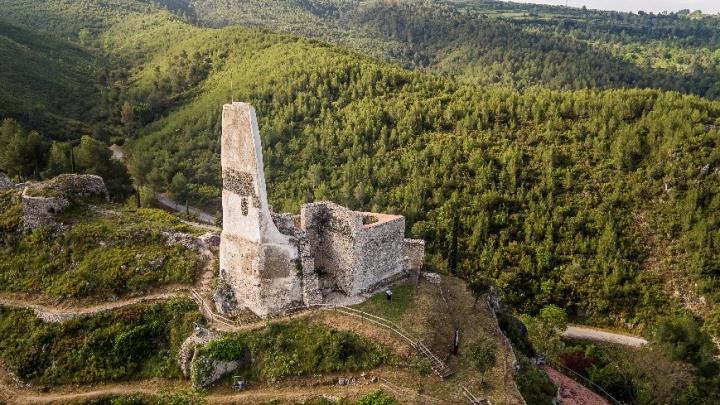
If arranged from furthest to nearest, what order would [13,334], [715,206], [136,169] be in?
[136,169], [715,206], [13,334]

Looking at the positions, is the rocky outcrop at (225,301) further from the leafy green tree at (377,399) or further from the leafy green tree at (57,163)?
the leafy green tree at (57,163)

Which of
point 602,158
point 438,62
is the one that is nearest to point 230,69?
point 602,158

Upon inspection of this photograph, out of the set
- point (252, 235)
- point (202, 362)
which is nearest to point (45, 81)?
point (252, 235)

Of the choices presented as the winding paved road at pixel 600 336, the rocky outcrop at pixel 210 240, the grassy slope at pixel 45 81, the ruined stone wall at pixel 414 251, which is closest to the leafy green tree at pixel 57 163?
the grassy slope at pixel 45 81

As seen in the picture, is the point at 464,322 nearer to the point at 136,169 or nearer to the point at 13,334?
the point at 13,334

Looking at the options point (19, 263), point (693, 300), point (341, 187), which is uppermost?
point (19, 263)
